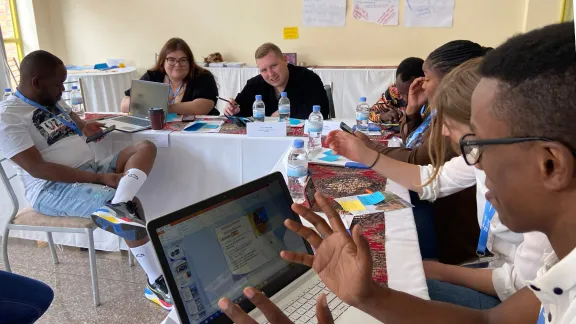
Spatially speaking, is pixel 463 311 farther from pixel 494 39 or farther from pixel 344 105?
pixel 494 39

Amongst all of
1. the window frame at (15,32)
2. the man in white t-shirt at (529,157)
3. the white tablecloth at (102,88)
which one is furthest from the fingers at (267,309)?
the window frame at (15,32)

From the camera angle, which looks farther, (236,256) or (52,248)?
(52,248)

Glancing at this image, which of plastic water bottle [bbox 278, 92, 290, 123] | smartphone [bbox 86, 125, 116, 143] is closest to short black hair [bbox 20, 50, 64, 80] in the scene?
smartphone [bbox 86, 125, 116, 143]

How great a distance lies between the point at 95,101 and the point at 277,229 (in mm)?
4023

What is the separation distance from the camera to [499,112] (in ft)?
2.12

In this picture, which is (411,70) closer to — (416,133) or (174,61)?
(416,133)

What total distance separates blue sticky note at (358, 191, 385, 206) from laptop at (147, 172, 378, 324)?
0.51 meters

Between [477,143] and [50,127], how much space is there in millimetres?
2146

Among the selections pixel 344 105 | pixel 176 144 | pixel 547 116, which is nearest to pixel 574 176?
pixel 547 116

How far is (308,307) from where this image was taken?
36.8 inches

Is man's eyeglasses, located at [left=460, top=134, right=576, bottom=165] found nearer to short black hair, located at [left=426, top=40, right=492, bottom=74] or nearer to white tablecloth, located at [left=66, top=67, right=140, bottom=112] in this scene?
short black hair, located at [left=426, top=40, right=492, bottom=74]

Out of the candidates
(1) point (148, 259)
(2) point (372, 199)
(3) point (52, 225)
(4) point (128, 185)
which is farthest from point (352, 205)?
(3) point (52, 225)

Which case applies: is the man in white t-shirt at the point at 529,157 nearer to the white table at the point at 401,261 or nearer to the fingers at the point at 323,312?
the fingers at the point at 323,312

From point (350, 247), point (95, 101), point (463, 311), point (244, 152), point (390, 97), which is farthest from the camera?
point (95, 101)
